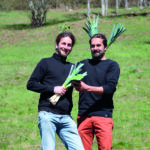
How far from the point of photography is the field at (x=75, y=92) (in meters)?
7.42

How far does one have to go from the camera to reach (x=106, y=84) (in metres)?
4.46

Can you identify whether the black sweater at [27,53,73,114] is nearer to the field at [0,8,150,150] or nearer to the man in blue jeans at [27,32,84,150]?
the man in blue jeans at [27,32,84,150]

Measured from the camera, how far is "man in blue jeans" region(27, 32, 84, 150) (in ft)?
13.5

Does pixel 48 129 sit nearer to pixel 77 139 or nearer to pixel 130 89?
pixel 77 139

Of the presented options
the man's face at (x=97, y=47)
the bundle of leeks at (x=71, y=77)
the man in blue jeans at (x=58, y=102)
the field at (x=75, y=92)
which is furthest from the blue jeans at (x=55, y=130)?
the field at (x=75, y=92)

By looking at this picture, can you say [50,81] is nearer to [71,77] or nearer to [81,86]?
[71,77]

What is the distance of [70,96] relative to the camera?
173 inches

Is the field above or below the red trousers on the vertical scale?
below

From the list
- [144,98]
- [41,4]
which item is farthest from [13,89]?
[41,4]

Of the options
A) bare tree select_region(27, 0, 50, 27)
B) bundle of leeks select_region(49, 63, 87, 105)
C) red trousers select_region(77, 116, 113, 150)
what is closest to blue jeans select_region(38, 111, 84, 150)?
bundle of leeks select_region(49, 63, 87, 105)

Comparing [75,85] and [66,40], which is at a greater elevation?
[66,40]

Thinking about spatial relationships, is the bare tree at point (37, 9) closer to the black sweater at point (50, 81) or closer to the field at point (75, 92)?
the field at point (75, 92)

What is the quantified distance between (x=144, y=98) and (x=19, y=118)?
389 cm

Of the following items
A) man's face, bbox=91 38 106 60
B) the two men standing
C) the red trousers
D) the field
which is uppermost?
man's face, bbox=91 38 106 60
